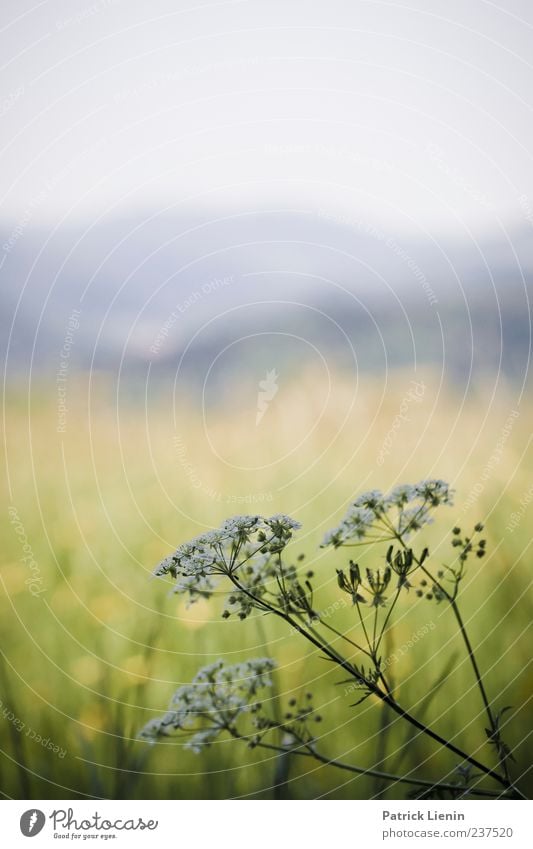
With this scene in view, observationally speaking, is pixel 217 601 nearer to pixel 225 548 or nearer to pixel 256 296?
pixel 225 548

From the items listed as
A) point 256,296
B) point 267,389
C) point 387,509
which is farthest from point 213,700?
point 256,296

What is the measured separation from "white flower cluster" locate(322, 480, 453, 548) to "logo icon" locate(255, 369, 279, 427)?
0.72 feet

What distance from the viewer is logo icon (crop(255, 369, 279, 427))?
3.27ft

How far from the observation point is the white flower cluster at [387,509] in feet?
2.71

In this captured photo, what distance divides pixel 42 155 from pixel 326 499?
0.61 metres

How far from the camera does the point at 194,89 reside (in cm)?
98

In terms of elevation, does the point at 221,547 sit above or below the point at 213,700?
above

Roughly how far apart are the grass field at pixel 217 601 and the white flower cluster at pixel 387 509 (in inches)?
4.2
